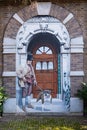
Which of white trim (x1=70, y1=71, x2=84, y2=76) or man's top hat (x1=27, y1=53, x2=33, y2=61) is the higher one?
man's top hat (x1=27, y1=53, x2=33, y2=61)

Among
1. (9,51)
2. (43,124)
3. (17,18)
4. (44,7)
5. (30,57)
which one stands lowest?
(43,124)

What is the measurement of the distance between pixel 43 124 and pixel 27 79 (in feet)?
8.44

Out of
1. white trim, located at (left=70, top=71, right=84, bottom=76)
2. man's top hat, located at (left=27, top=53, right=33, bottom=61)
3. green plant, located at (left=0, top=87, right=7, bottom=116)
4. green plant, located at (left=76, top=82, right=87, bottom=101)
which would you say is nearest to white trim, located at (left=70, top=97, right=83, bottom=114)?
green plant, located at (left=76, top=82, right=87, bottom=101)

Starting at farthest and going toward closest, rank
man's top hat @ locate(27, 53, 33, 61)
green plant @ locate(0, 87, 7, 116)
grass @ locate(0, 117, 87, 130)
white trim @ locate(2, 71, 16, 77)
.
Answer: man's top hat @ locate(27, 53, 33, 61)
white trim @ locate(2, 71, 16, 77)
green plant @ locate(0, 87, 7, 116)
grass @ locate(0, 117, 87, 130)

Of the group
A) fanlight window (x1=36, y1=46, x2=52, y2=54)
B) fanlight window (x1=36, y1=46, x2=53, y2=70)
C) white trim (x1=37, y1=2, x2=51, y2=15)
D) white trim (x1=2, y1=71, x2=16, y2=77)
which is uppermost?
white trim (x1=37, y1=2, x2=51, y2=15)

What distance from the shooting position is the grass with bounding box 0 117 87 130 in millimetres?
11039

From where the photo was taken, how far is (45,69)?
13.8 meters

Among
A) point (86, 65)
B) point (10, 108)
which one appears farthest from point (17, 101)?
point (86, 65)

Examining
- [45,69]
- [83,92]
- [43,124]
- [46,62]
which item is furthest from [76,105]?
[43,124]

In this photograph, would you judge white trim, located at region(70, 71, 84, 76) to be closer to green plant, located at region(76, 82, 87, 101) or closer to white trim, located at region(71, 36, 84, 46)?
green plant, located at region(76, 82, 87, 101)

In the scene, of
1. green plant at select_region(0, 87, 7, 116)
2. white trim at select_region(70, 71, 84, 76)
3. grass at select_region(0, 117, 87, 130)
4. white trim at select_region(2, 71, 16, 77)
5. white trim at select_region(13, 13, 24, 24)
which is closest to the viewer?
grass at select_region(0, 117, 87, 130)

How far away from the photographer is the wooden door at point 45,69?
13789 mm

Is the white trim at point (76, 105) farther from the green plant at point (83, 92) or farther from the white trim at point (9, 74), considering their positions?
the white trim at point (9, 74)

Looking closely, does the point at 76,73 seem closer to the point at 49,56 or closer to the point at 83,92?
the point at 83,92
